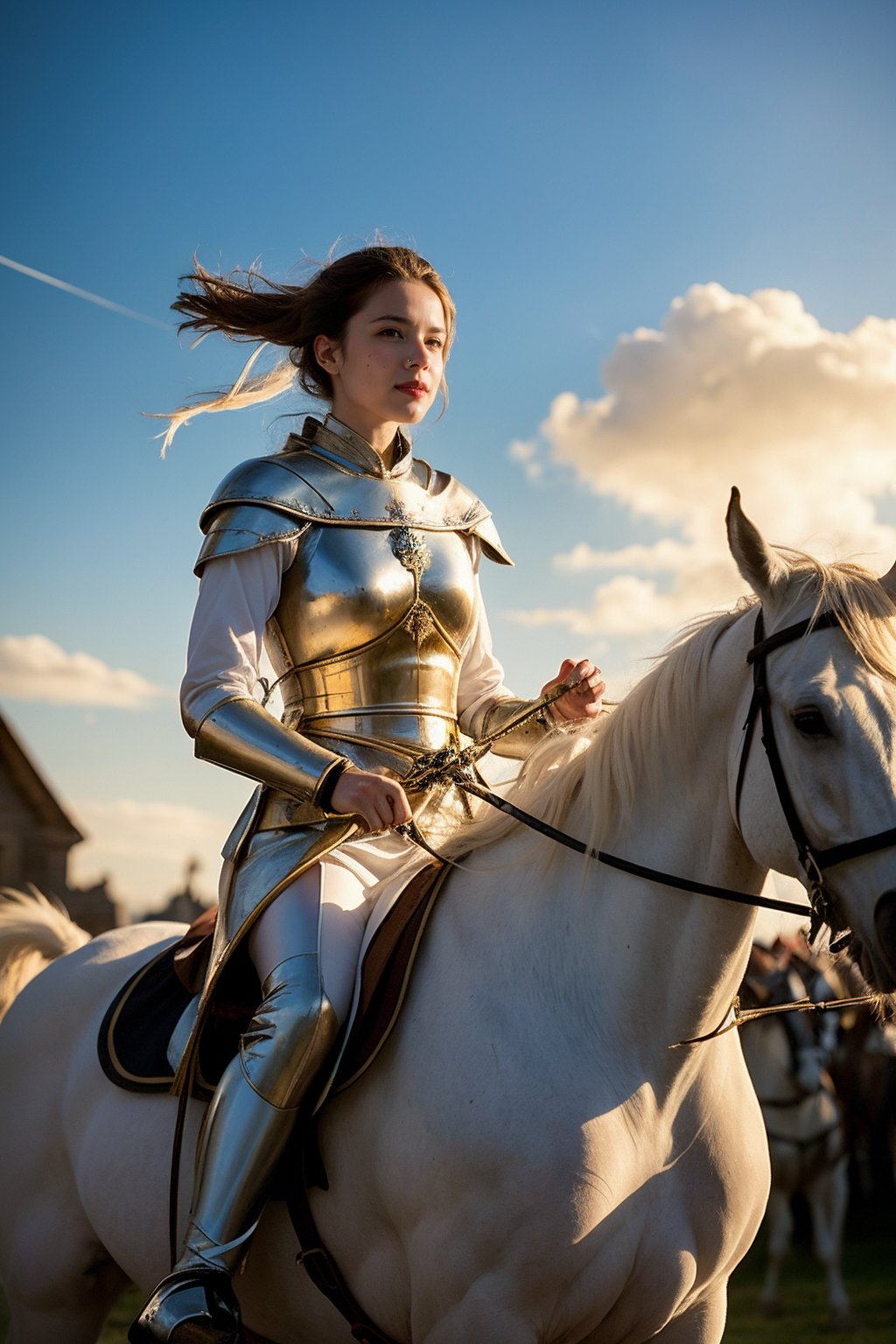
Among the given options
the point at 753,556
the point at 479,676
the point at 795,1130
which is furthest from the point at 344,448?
the point at 795,1130

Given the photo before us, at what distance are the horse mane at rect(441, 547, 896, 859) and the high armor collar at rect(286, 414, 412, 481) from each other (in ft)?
3.08

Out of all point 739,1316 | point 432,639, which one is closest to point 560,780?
point 432,639

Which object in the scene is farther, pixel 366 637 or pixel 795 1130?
pixel 795 1130

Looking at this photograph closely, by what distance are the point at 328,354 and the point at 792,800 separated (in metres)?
2.00

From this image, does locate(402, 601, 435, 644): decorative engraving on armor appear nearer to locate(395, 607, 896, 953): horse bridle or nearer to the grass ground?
locate(395, 607, 896, 953): horse bridle

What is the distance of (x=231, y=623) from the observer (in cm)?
331

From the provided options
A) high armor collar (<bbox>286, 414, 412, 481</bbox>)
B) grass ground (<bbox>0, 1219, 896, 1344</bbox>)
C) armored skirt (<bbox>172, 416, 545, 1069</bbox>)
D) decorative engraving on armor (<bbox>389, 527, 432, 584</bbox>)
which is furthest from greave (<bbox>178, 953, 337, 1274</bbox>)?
grass ground (<bbox>0, 1219, 896, 1344</bbox>)

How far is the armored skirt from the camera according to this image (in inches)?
125

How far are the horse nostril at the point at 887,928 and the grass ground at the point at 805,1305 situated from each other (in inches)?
270

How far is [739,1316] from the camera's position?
9.83m

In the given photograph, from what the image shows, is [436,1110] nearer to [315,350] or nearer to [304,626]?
[304,626]

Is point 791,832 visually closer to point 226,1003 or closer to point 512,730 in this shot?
point 512,730

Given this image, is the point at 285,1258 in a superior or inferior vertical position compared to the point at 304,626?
inferior

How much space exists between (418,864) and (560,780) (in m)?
0.52
